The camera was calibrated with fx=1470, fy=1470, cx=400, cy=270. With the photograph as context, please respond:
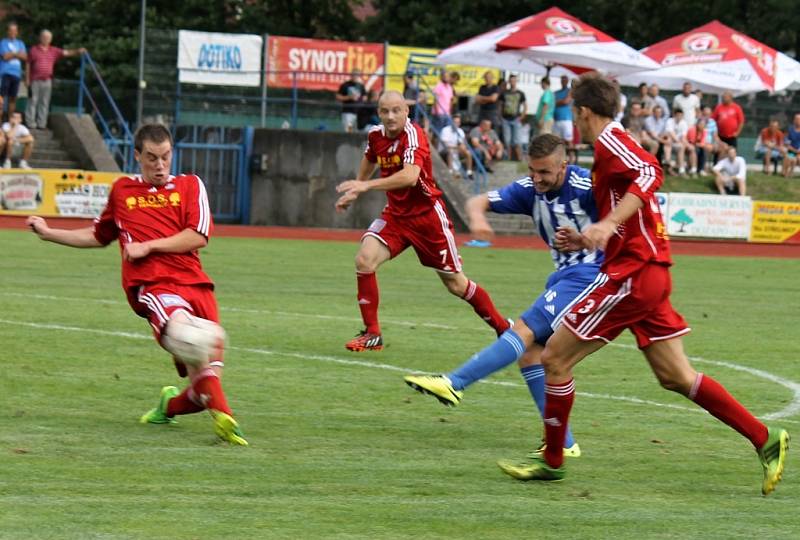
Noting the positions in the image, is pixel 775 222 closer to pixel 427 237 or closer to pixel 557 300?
pixel 427 237

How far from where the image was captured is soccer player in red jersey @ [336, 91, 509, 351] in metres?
12.2

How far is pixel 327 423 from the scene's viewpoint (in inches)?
336

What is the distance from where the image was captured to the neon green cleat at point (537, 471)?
715cm

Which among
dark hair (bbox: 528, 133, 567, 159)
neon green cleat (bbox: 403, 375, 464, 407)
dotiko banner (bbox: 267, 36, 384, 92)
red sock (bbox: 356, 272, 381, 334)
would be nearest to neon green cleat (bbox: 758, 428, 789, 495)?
neon green cleat (bbox: 403, 375, 464, 407)

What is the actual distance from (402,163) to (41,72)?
773 inches

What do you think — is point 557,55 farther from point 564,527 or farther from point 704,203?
point 564,527

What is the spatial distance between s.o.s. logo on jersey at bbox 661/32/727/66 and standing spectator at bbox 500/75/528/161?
340cm

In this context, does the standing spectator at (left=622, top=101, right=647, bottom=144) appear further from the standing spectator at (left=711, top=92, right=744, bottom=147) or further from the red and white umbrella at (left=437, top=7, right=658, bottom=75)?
the standing spectator at (left=711, top=92, right=744, bottom=147)

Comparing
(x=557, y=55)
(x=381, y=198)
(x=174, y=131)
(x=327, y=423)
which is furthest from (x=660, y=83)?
(x=327, y=423)

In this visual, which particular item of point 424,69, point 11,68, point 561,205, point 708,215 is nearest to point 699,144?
point 708,215

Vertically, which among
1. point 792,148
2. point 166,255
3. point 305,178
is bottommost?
point 305,178

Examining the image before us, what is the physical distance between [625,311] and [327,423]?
2.27m

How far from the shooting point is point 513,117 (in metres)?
32.7

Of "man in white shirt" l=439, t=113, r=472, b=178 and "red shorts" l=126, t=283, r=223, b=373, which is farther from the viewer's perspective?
"man in white shirt" l=439, t=113, r=472, b=178
